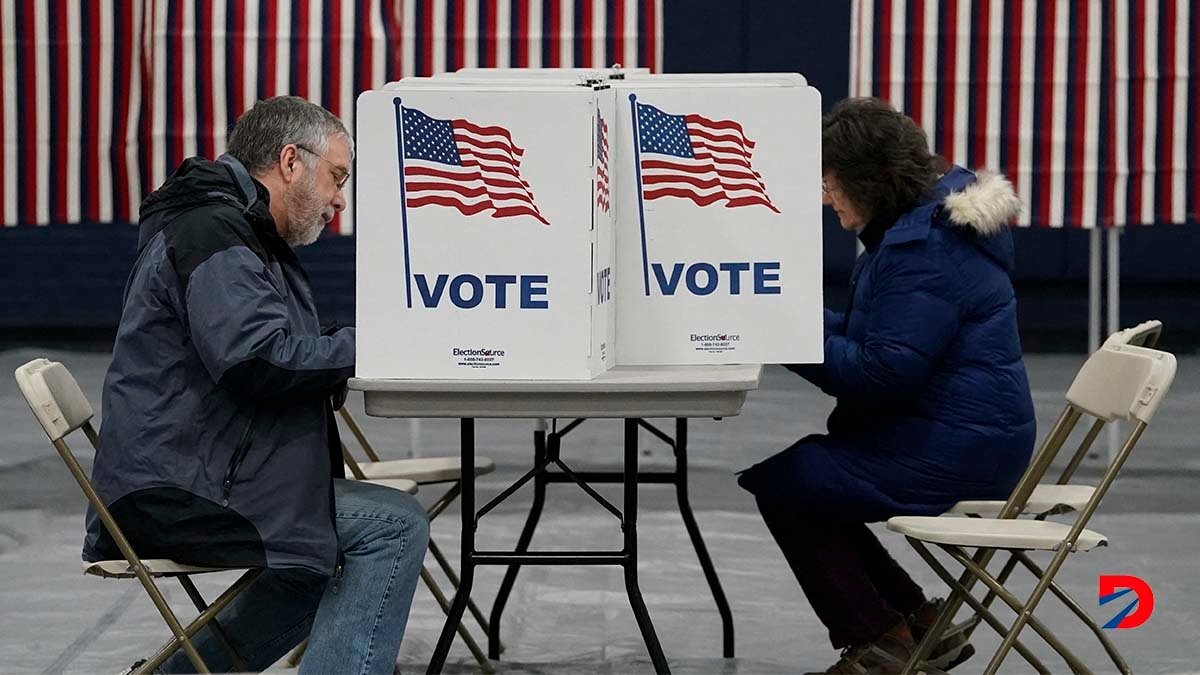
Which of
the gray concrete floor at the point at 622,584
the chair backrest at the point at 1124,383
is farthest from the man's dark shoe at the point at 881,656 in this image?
the chair backrest at the point at 1124,383

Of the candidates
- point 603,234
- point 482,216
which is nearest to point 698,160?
point 603,234

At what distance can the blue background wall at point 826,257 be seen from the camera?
10.0 meters

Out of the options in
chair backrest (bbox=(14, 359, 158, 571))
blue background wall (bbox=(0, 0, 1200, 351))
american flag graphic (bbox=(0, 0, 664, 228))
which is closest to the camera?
chair backrest (bbox=(14, 359, 158, 571))

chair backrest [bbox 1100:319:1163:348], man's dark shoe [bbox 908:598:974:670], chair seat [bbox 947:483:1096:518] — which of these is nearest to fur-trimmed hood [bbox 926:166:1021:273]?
chair backrest [bbox 1100:319:1163:348]

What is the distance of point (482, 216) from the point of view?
2.91 metres

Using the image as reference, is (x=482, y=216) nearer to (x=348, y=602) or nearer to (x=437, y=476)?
(x=348, y=602)

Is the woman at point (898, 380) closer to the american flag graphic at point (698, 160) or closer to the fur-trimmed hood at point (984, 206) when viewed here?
the fur-trimmed hood at point (984, 206)

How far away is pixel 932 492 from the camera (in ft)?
11.9

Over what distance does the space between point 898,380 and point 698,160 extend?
2.55 feet

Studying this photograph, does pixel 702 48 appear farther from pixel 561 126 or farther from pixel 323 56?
pixel 561 126

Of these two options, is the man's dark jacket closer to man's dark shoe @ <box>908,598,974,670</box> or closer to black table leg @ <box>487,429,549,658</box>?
black table leg @ <box>487,429,549,658</box>

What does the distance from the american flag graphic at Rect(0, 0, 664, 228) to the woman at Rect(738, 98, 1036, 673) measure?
2.80 metres

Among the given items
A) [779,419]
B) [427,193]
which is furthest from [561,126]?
[779,419]

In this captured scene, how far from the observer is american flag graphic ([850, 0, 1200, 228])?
6.46m
